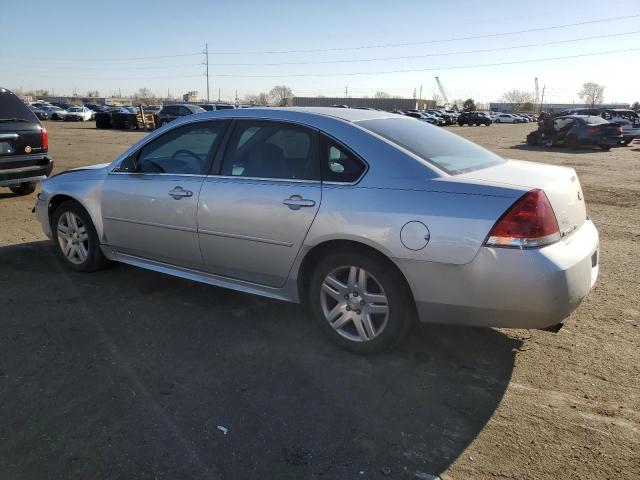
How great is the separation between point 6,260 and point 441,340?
4.63 m

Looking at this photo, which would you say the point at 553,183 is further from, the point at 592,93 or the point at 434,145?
the point at 592,93

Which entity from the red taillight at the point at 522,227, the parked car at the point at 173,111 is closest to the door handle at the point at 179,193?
A: the red taillight at the point at 522,227

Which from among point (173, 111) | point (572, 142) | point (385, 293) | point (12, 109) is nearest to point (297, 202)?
point (385, 293)

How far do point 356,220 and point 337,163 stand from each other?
0.46 m

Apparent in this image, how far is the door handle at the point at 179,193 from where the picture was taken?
4.02 meters

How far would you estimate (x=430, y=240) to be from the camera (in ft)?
9.77

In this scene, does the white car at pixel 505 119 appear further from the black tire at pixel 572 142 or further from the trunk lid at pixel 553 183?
the trunk lid at pixel 553 183

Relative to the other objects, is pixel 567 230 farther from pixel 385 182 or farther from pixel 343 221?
pixel 343 221

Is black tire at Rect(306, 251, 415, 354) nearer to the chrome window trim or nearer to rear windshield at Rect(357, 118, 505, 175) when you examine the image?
the chrome window trim

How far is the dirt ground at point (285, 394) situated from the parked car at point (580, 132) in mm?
20293

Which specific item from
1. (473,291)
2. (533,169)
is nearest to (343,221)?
(473,291)

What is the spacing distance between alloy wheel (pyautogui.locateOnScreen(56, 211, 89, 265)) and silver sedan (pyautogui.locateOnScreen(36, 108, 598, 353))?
444 mm

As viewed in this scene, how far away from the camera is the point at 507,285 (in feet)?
9.39

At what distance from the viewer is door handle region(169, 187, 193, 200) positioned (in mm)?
4020
